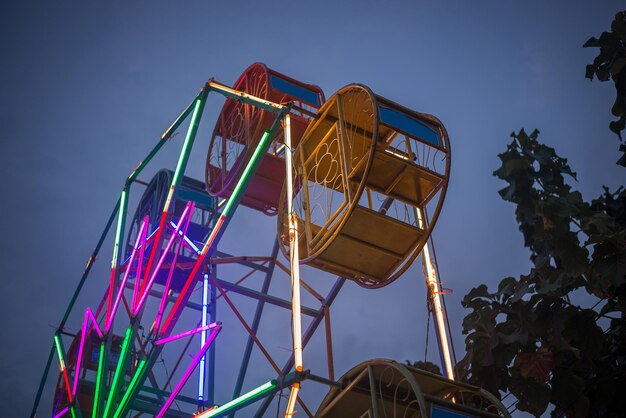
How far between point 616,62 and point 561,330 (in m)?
3.51

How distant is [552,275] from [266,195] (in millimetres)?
5828

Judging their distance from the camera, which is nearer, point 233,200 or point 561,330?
point 561,330

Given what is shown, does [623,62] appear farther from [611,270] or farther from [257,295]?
[257,295]

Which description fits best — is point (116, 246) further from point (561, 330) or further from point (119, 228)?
point (561, 330)

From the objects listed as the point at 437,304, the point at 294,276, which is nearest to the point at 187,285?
the point at 294,276

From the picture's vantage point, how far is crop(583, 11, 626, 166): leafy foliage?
9.28 metres

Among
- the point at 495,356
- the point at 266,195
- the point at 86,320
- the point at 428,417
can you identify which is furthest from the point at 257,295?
the point at 428,417

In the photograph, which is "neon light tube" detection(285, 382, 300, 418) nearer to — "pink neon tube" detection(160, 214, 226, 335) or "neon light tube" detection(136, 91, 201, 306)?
"pink neon tube" detection(160, 214, 226, 335)

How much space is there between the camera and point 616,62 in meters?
9.12

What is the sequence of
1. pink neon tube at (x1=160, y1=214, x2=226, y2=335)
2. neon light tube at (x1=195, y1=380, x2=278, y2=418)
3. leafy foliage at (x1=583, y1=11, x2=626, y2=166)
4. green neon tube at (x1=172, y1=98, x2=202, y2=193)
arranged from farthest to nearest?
green neon tube at (x1=172, y1=98, x2=202, y2=193) < pink neon tube at (x1=160, y1=214, x2=226, y2=335) < leafy foliage at (x1=583, y1=11, x2=626, y2=166) < neon light tube at (x1=195, y1=380, x2=278, y2=418)

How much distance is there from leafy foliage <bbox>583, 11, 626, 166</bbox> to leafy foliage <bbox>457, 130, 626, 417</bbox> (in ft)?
4.19

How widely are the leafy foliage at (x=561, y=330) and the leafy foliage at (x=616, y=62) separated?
128 centimetres

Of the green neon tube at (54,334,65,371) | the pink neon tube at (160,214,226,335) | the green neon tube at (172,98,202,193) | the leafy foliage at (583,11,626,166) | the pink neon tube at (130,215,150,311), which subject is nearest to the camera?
the leafy foliage at (583,11,626,166)

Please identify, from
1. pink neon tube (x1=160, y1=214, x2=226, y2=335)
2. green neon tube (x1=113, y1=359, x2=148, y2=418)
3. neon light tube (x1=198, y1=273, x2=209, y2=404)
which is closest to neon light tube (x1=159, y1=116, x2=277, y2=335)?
pink neon tube (x1=160, y1=214, x2=226, y2=335)
